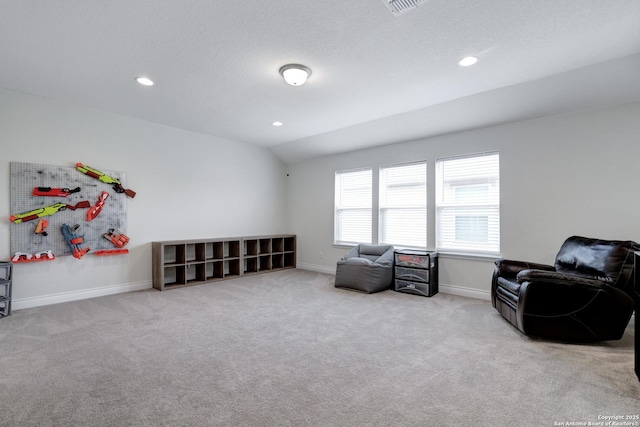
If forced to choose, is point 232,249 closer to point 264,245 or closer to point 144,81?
point 264,245

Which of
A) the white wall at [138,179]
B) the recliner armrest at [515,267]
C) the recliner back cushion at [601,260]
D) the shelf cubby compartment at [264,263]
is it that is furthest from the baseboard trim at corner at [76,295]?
the recliner back cushion at [601,260]

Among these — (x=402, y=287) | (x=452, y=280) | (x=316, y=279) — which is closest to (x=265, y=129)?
(x=316, y=279)

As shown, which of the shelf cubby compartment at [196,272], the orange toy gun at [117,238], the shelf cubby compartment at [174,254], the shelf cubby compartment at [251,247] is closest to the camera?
the orange toy gun at [117,238]

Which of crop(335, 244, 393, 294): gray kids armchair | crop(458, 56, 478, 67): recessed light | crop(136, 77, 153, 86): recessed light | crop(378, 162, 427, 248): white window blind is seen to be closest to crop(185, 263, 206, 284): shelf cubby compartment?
crop(335, 244, 393, 294): gray kids armchair

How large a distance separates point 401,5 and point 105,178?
4.40 m

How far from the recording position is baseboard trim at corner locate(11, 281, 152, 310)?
145 inches

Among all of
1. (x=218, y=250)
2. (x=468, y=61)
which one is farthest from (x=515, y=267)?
(x=218, y=250)

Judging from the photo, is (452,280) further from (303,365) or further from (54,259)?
(54,259)

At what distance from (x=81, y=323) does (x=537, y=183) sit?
564 centimetres

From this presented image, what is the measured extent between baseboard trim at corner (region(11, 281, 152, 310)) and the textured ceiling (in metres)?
2.59

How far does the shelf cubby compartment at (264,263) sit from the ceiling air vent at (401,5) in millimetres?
4994

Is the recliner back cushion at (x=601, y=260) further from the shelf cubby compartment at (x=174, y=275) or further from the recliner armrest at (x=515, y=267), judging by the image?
the shelf cubby compartment at (x=174, y=275)

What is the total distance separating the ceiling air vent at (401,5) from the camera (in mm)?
2086

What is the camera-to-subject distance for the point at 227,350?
8.29ft
